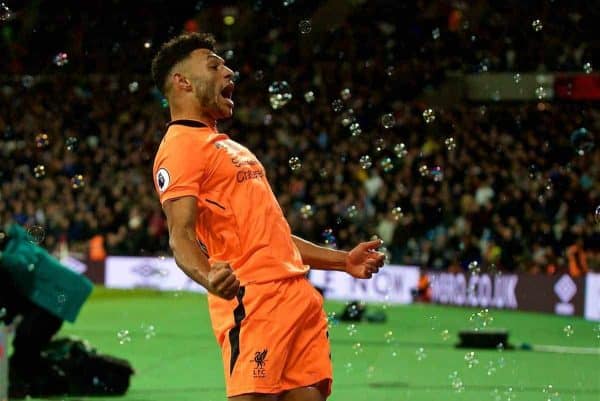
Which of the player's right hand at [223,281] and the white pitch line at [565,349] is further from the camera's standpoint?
the white pitch line at [565,349]

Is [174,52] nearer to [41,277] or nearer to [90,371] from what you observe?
[41,277]

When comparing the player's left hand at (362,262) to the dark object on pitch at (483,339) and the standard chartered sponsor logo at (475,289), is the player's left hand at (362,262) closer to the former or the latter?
the dark object on pitch at (483,339)

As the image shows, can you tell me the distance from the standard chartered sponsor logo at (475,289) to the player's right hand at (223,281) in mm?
14133

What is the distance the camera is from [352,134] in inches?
728

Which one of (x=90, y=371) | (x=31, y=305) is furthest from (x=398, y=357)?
(x=31, y=305)

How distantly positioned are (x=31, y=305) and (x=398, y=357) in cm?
415

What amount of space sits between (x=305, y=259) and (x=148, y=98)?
70.5 feet

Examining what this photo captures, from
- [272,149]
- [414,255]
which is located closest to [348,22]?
[272,149]

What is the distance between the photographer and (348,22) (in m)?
23.8

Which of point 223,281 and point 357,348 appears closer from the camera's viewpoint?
point 223,281

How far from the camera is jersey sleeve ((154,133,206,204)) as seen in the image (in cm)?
402

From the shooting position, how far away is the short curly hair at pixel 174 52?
14.2 ft

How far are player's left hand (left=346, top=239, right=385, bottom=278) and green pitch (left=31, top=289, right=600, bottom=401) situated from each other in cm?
395

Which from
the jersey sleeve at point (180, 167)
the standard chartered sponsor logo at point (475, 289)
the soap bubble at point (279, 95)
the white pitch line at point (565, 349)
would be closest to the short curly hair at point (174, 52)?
the jersey sleeve at point (180, 167)
